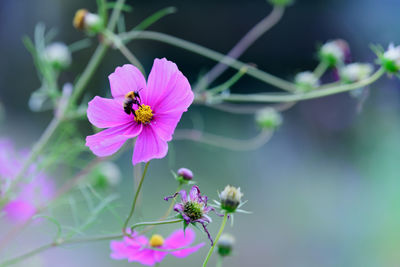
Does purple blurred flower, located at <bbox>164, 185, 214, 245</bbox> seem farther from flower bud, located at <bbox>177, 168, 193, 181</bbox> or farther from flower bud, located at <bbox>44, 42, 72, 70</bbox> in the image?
flower bud, located at <bbox>44, 42, 72, 70</bbox>

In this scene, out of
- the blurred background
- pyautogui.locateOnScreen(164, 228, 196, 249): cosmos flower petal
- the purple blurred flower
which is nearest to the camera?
the purple blurred flower

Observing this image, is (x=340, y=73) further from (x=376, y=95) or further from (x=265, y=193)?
(x=376, y=95)

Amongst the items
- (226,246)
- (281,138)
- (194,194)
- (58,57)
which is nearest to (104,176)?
(58,57)

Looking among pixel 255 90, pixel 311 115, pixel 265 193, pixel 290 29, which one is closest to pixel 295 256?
pixel 265 193

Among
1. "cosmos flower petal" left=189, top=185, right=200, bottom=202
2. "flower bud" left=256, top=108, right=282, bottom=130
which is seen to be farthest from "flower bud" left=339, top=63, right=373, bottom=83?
"cosmos flower petal" left=189, top=185, right=200, bottom=202

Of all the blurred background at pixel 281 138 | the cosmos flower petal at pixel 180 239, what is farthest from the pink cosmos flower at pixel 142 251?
the blurred background at pixel 281 138

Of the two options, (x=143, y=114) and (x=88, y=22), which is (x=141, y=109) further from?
(x=88, y=22)
